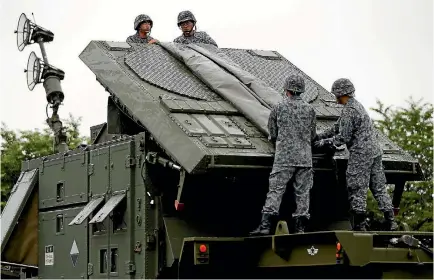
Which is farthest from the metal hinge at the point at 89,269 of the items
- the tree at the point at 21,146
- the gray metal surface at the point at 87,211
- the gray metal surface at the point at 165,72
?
the tree at the point at 21,146

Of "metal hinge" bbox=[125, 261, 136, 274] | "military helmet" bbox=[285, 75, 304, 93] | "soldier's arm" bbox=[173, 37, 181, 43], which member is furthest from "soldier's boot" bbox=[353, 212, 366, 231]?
"soldier's arm" bbox=[173, 37, 181, 43]

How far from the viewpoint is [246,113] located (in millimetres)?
10562

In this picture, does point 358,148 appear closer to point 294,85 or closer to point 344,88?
point 344,88

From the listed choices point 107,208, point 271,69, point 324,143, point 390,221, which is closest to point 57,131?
point 271,69

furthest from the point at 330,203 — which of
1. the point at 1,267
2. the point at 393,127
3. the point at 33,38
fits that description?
the point at 393,127

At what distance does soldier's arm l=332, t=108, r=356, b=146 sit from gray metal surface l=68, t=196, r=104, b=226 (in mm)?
2687

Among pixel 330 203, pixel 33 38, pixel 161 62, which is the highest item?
pixel 33 38

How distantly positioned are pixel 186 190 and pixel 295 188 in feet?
3.46

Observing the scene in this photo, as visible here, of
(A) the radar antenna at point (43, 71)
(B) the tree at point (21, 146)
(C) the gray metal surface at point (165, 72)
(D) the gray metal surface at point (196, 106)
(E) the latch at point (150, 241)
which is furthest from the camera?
(B) the tree at point (21, 146)

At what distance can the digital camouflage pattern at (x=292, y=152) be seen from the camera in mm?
9562

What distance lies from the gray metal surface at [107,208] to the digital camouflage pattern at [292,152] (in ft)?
5.88

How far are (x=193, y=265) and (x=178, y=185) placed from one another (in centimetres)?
77

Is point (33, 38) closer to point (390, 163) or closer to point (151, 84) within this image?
point (151, 84)

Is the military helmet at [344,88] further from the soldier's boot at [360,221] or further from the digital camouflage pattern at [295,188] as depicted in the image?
the soldier's boot at [360,221]
